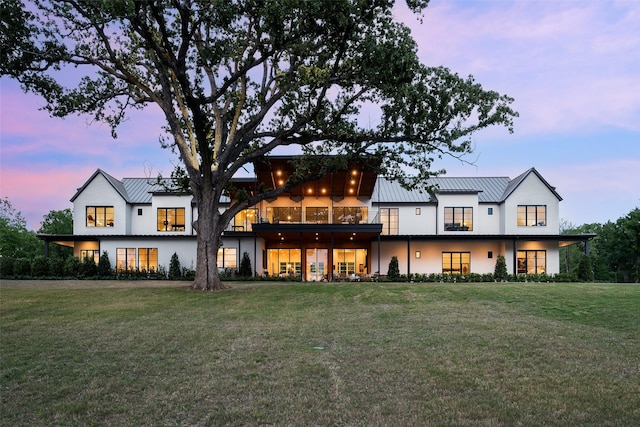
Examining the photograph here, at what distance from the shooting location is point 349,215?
28.5 meters

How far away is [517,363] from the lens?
6953mm

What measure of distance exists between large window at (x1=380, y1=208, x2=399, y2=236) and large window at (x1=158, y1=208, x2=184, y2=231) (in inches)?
582

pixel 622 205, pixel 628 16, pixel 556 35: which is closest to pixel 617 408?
pixel 628 16

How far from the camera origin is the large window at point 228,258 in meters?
32.0

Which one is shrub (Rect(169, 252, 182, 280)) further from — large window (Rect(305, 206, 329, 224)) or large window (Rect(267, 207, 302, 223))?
large window (Rect(305, 206, 329, 224))

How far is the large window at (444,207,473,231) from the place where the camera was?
32.0 metres

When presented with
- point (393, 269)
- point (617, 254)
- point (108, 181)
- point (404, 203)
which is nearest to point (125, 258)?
point (108, 181)

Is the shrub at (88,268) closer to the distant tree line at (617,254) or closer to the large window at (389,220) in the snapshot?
the large window at (389,220)

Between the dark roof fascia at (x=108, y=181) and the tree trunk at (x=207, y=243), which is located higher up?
the dark roof fascia at (x=108, y=181)

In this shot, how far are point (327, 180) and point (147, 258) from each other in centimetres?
1446

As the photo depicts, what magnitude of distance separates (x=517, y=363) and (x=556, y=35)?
15.4m

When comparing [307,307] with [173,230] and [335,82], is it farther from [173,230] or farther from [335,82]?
[173,230]

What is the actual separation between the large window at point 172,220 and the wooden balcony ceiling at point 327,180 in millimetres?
7534

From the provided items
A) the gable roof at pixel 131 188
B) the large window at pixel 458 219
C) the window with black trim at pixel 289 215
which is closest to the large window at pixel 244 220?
the window with black trim at pixel 289 215
